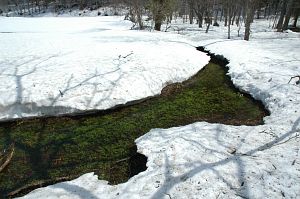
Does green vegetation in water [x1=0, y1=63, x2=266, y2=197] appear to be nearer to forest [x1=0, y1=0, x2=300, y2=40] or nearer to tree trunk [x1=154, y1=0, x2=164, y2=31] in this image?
forest [x1=0, y1=0, x2=300, y2=40]

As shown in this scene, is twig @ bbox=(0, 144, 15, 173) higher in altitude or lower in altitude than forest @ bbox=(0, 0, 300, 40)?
lower

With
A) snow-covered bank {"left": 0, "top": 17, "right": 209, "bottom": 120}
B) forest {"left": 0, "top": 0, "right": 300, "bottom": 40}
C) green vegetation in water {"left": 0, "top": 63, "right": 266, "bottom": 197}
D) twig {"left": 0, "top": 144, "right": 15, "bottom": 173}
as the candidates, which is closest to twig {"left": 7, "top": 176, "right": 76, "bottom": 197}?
green vegetation in water {"left": 0, "top": 63, "right": 266, "bottom": 197}

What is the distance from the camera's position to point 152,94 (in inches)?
425

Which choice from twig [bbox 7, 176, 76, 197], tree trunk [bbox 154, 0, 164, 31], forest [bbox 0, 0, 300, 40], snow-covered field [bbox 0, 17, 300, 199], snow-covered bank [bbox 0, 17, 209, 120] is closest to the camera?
snow-covered field [bbox 0, 17, 300, 199]

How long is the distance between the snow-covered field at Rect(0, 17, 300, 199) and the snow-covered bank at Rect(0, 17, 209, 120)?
1.3 inches

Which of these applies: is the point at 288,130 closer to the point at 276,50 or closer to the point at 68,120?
the point at 68,120

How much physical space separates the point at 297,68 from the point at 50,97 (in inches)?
384

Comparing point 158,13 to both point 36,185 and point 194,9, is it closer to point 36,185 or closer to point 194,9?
point 194,9

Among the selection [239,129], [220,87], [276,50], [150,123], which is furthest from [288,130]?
[276,50]

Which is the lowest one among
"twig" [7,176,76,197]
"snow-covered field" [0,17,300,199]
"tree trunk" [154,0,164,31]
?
"twig" [7,176,76,197]

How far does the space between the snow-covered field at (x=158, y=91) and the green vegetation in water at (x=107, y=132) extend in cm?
41

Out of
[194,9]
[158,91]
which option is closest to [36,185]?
[158,91]

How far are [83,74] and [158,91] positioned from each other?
2.78 meters

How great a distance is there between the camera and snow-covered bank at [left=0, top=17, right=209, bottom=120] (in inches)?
372
